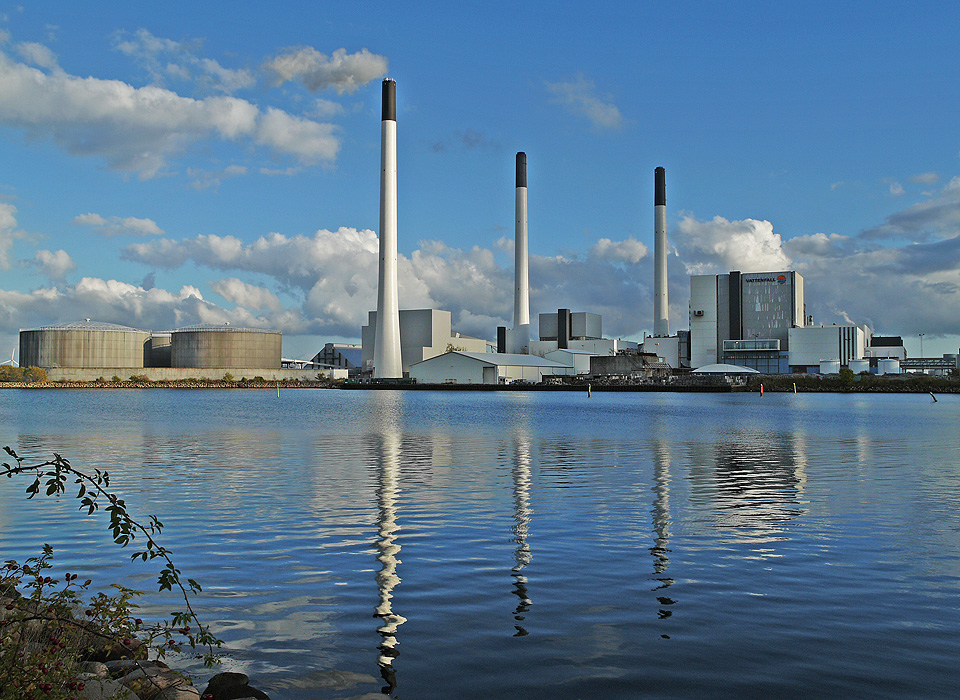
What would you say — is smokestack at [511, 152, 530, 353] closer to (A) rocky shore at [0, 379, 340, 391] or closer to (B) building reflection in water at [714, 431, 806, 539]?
(A) rocky shore at [0, 379, 340, 391]

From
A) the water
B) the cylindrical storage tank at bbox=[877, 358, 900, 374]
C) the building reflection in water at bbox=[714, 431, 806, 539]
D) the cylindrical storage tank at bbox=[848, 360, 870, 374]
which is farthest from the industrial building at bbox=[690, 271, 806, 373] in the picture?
the water

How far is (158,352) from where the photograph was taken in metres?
185

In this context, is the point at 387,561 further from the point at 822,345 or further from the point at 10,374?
the point at 10,374

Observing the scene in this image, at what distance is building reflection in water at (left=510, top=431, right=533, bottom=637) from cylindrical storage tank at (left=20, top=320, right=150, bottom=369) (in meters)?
160

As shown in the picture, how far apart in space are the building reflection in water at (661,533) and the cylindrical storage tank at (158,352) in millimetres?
174687

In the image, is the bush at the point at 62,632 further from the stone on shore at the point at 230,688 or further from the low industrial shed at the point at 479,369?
the low industrial shed at the point at 479,369

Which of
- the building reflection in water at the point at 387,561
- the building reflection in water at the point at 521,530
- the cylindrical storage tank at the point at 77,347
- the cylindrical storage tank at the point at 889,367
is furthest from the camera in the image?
the cylindrical storage tank at the point at 77,347

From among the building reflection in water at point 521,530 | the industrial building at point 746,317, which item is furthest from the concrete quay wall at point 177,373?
the building reflection in water at point 521,530

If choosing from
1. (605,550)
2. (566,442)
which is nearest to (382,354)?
(566,442)

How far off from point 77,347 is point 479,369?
8755 centimetres

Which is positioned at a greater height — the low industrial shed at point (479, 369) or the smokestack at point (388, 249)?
the smokestack at point (388, 249)

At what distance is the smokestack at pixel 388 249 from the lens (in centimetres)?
12912

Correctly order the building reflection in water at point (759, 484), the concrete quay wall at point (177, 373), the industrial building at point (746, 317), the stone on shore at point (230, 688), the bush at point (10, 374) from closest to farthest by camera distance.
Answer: the stone on shore at point (230, 688)
the building reflection in water at point (759, 484)
the industrial building at point (746, 317)
the bush at point (10, 374)
the concrete quay wall at point (177, 373)

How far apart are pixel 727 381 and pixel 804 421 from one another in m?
80.1
